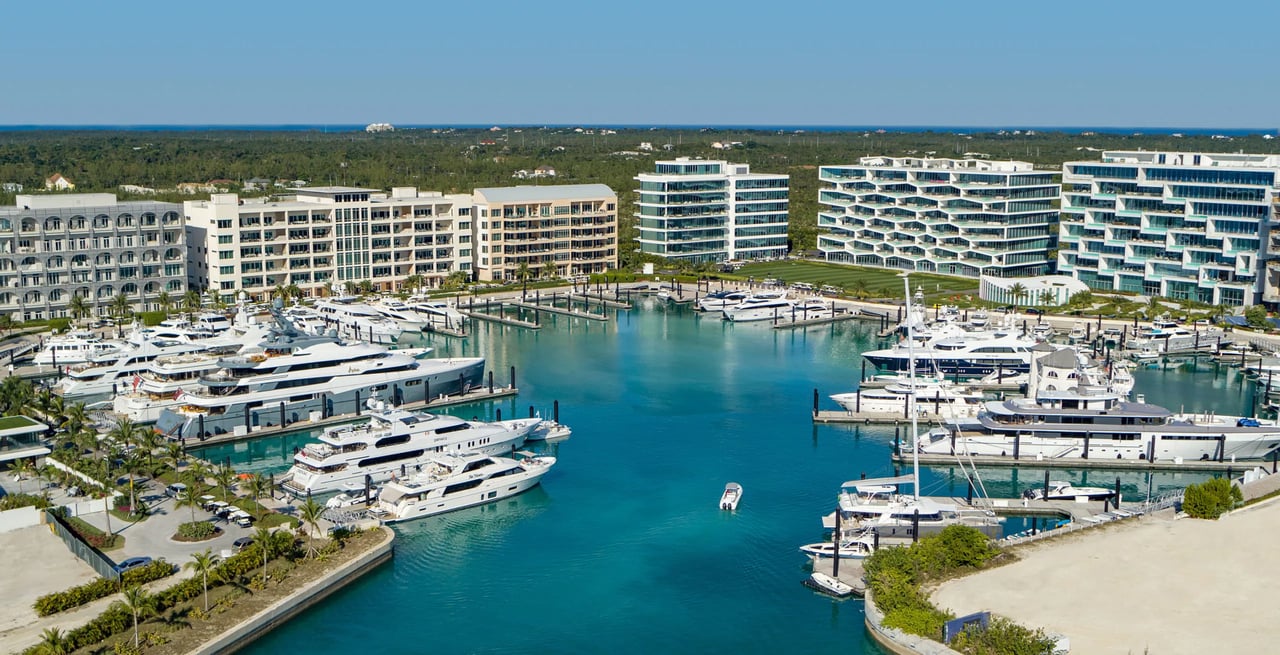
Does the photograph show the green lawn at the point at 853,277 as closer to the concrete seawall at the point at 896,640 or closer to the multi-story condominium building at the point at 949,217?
the multi-story condominium building at the point at 949,217

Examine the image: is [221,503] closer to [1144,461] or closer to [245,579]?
[245,579]

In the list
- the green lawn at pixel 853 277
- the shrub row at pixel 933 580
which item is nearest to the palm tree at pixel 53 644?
the shrub row at pixel 933 580

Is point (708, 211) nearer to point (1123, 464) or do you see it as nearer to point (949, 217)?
point (949, 217)

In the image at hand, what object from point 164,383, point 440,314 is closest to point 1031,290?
point 440,314

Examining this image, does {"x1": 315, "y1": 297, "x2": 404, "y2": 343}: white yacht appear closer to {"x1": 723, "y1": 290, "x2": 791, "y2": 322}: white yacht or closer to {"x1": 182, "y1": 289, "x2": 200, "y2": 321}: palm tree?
{"x1": 182, "y1": 289, "x2": 200, "y2": 321}: palm tree

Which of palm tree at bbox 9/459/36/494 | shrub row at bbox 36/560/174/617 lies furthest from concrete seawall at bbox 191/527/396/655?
palm tree at bbox 9/459/36/494
